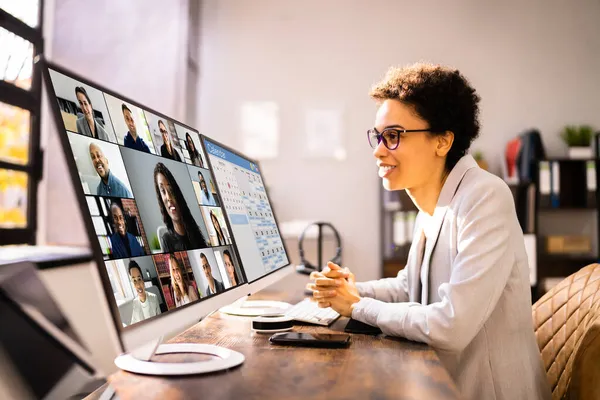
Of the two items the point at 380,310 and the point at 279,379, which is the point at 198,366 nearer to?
the point at 279,379

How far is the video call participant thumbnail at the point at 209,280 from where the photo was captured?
0.91 m

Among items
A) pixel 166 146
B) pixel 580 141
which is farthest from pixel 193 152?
pixel 580 141

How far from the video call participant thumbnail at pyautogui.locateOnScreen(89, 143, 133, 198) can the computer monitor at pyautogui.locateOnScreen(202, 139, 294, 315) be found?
0.43 meters

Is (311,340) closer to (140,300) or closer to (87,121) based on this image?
(140,300)

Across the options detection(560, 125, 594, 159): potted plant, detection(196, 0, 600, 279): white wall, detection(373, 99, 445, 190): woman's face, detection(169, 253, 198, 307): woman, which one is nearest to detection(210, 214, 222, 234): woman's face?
detection(169, 253, 198, 307): woman

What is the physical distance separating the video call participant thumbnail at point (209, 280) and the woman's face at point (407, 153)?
635mm

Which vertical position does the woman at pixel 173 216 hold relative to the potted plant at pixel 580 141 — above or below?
below

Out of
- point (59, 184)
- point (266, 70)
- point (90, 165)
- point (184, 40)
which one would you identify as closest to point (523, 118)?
point (266, 70)

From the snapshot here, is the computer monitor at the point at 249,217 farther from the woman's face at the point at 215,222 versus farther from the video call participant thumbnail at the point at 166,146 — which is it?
the video call participant thumbnail at the point at 166,146

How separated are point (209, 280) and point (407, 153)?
27.2 inches

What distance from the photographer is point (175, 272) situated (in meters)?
0.79

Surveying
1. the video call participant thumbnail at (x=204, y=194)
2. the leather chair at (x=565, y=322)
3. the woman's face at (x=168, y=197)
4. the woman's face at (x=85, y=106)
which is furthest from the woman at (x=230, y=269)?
the leather chair at (x=565, y=322)

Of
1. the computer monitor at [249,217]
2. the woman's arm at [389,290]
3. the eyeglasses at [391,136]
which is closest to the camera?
the computer monitor at [249,217]

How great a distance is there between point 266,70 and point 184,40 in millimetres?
808
